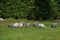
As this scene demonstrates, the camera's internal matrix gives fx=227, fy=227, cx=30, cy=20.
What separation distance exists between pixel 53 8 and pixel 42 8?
3.02 feet

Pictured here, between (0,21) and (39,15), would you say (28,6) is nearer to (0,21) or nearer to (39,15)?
(39,15)

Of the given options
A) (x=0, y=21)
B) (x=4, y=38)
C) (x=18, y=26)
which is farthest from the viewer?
(x=0, y=21)

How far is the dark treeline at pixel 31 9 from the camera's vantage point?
60.2 feet

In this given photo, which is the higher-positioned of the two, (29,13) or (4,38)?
(4,38)

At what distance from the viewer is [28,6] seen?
62.2ft

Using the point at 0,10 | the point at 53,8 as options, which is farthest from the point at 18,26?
the point at 53,8

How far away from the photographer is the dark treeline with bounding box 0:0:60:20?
60.2 ft

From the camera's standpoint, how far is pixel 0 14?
1822 centimetres

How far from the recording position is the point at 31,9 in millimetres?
18969

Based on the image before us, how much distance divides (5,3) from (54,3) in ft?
13.4

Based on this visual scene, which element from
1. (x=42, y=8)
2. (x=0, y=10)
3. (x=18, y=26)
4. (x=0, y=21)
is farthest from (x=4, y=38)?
(x=42, y=8)

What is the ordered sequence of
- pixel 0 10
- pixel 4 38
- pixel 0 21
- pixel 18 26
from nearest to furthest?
pixel 4 38 → pixel 18 26 → pixel 0 21 → pixel 0 10

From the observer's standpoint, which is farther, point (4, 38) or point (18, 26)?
point (18, 26)

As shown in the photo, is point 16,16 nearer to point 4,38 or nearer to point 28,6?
point 28,6
